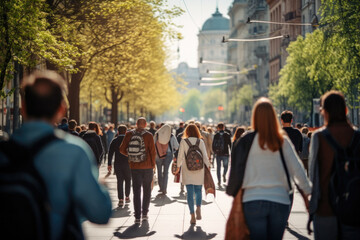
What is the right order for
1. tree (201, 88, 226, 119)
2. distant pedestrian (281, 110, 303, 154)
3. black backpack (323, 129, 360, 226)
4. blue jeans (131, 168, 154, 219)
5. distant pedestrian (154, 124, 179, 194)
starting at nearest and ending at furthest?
1. black backpack (323, 129, 360, 226)
2. distant pedestrian (281, 110, 303, 154)
3. blue jeans (131, 168, 154, 219)
4. distant pedestrian (154, 124, 179, 194)
5. tree (201, 88, 226, 119)

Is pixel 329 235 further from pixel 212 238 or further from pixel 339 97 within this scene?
pixel 212 238

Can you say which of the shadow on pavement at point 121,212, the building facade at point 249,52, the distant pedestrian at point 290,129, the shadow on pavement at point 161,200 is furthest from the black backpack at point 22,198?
the building facade at point 249,52

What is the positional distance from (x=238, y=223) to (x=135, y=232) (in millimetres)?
5459

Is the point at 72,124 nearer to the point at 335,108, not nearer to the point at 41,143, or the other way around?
the point at 335,108

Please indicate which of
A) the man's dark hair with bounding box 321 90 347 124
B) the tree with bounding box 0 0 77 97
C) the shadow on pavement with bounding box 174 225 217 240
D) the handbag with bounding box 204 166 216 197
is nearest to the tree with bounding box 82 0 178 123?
the tree with bounding box 0 0 77 97

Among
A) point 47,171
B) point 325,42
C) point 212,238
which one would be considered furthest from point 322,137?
point 325,42

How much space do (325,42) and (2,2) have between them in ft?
49.5

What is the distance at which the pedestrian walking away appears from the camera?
313cm

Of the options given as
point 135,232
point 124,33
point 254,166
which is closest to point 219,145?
point 135,232

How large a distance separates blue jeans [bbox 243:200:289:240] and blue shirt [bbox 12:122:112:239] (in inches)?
81.7

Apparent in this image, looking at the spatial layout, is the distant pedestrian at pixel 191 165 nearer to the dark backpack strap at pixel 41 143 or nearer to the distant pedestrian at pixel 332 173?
the distant pedestrian at pixel 332 173

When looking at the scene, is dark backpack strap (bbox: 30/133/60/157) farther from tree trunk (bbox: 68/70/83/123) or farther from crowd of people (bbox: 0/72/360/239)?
tree trunk (bbox: 68/70/83/123)

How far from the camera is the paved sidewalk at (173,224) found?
10.3m

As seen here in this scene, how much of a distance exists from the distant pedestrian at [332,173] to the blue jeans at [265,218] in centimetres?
29
